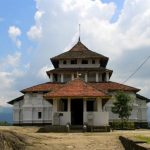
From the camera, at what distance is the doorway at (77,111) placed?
1533 inches

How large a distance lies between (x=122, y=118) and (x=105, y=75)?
12276mm

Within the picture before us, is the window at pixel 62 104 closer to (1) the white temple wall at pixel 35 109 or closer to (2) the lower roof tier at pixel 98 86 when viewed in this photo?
(2) the lower roof tier at pixel 98 86

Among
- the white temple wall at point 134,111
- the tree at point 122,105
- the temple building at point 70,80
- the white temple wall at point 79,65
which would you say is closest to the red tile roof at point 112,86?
the temple building at point 70,80

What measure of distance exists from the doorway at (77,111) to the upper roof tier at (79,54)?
1009 inches

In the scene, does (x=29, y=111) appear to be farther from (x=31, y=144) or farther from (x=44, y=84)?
(x=31, y=144)

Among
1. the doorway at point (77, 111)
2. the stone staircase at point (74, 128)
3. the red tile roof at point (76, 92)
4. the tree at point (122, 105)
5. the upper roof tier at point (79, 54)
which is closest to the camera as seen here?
the stone staircase at point (74, 128)

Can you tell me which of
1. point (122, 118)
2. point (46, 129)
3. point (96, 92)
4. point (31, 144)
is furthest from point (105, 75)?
point (31, 144)

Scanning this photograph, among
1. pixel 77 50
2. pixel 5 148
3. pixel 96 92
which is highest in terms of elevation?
pixel 77 50

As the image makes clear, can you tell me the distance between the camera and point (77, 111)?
3919 cm

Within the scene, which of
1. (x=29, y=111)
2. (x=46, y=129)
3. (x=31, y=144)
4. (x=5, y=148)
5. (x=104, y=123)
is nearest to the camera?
(x=5, y=148)

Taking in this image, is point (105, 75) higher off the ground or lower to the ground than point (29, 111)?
higher

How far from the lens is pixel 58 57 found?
2552 inches

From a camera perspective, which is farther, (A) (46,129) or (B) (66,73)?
(B) (66,73)

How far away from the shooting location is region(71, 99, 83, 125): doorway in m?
38.9
